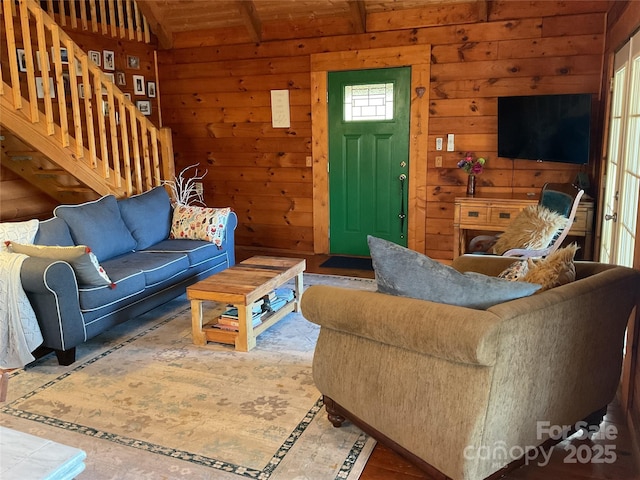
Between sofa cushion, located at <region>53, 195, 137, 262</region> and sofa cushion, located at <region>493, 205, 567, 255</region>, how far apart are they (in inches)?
113

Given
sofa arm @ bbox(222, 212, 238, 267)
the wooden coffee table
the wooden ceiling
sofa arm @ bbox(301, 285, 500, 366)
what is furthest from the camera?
the wooden ceiling

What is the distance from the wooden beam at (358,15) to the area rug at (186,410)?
3134mm

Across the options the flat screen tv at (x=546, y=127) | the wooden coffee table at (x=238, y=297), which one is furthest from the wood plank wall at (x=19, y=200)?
the flat screen tv at (x=546, y=127)

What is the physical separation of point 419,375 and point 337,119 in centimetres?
405

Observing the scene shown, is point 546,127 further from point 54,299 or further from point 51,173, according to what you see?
point 51,173

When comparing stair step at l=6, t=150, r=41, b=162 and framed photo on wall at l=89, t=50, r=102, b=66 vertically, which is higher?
framed photo on wall at l=89, t=50, r=102, b=66

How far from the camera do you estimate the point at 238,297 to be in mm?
3273

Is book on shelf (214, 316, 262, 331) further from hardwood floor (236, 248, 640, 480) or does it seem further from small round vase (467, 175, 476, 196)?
small round vase (467, 175, 476, 196)

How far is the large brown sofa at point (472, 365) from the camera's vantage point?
5.84 feet

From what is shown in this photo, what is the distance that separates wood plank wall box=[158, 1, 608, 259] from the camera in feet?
15.4

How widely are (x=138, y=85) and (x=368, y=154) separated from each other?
2.81 m

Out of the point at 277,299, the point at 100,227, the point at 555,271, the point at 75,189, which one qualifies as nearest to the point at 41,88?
the point at 75,189

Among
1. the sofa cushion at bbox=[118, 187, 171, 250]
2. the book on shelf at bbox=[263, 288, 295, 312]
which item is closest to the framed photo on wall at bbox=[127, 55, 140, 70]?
the sofa cushion at bbox=[118, 187, 171, 250]

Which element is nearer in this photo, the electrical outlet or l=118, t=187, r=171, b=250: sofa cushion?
l=118, t=187, r=171, b=250: sofa cushion
